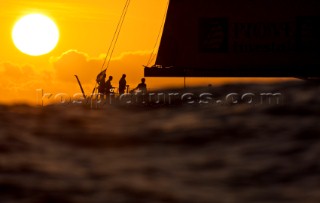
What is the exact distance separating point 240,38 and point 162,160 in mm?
27446

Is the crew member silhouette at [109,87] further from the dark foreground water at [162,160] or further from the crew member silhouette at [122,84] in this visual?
the dark foreground water at [162,160]

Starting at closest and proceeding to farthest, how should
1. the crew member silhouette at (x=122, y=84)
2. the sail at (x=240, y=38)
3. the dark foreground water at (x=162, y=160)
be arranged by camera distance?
the dark foreground water at (x=162, y=160) < the crew member silhouette at (x=122, y=84) < the sail at (x=240, y=38)

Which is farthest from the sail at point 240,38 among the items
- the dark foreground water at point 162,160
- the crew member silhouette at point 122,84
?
the dark foreground water at point 162,160

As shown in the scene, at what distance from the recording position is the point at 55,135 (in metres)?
10.8

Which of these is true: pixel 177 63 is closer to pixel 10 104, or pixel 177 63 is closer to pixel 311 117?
pixel 10 104

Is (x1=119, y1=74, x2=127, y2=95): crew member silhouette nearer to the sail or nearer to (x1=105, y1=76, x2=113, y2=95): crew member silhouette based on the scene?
(x1=105, y1=76, x2=113, y2=95): crew member silhouette

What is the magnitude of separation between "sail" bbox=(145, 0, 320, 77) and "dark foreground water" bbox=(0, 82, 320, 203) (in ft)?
71.3

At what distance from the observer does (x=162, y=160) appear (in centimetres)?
871

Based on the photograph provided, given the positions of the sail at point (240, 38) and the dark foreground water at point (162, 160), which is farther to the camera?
the sail at point (240, 38)

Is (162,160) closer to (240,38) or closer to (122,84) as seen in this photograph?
(122,84)

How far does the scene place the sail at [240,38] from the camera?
3444 cm

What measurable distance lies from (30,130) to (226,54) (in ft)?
82.0

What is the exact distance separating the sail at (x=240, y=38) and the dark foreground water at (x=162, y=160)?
21745 millimetres

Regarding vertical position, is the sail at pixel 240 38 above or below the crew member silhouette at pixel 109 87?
above
